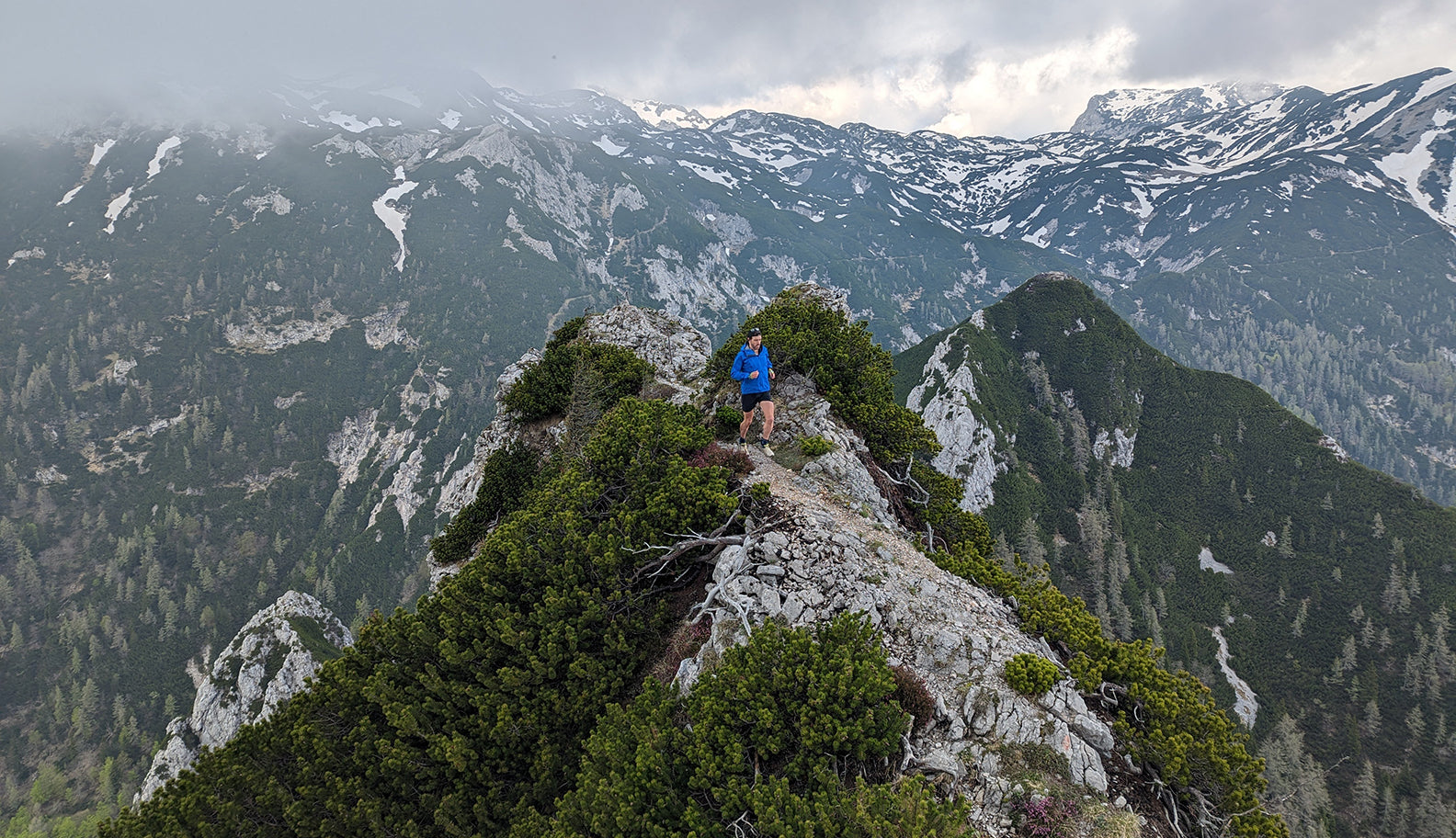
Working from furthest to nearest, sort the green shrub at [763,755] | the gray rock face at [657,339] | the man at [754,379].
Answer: the gray rock face at [657,339]
the man at [754,379]
the green shrub at [763,755]

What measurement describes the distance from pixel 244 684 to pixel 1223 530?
199 metres

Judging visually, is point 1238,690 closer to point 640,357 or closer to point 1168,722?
point 640,357

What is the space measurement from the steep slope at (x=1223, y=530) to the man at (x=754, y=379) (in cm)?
11730

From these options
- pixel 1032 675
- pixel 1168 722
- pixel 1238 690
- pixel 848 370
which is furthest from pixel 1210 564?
pixel 1032 675

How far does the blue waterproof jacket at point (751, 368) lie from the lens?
16.3 meters

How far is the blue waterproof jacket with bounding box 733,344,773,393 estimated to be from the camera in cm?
1634

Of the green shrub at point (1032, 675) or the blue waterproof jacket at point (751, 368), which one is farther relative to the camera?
the blue waterproof jacket at point (751, 368)

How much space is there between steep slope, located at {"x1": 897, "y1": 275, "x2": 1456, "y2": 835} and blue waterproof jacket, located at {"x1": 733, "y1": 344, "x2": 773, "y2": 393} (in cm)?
11825

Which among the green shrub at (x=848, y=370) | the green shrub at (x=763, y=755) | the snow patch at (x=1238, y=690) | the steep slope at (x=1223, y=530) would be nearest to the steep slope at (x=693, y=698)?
the green shrub at (x=763, y=755)

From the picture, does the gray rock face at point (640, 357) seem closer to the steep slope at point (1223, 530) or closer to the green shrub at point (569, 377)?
the green shrub at point (569, 377)

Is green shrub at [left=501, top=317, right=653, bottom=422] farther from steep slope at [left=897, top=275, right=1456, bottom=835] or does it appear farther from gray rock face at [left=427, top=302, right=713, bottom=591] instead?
steep slope at [left=897, top=275, right=1456, bottom=835]

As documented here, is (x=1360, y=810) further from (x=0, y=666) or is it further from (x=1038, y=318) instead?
(x=0, y=666)

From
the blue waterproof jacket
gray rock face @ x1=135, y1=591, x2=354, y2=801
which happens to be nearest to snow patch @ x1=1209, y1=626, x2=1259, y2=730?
the blue waterproof jacket

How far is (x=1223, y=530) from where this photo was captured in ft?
438
